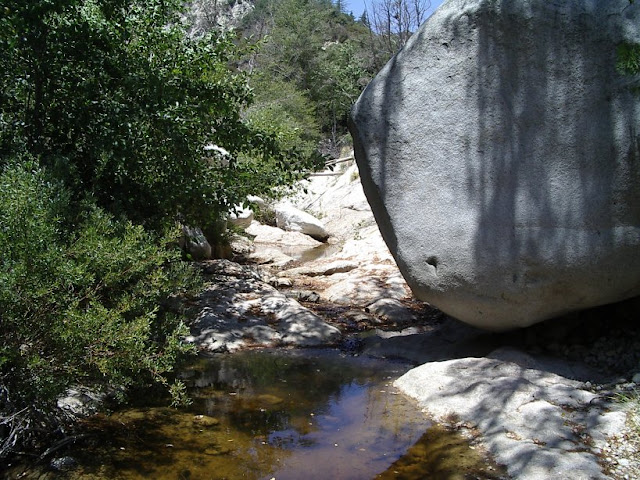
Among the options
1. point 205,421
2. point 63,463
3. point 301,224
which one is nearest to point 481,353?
point 205,421

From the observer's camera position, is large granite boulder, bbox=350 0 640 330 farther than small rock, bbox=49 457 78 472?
Yes

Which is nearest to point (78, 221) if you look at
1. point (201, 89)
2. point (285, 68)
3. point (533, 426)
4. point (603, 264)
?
point (201, 89)

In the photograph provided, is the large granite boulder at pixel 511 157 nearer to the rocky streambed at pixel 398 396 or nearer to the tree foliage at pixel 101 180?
the rocky streambed at pixel 398 396

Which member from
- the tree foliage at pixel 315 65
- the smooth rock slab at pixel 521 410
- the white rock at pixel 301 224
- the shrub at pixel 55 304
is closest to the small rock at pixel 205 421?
the shrub at pixel 55 304

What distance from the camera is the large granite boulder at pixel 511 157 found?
4816mm

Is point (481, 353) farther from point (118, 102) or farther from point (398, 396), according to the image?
point (118, 102)

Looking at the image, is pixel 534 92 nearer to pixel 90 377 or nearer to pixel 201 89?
pixel 201 89

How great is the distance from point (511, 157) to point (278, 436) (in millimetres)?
3057

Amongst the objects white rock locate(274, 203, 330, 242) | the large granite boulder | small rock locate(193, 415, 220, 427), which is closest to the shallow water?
small rock locate(193, 415, 220, 427)

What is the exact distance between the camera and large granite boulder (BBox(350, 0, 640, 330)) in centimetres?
482

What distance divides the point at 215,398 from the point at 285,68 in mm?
32202

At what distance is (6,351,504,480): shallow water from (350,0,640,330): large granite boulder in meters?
1.34

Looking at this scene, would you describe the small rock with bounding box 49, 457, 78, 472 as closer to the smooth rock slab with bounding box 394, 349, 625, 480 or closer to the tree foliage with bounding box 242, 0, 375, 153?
the smooth rock slab with bounding box 394, 349, 625, 480

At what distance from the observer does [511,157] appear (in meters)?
5.11
